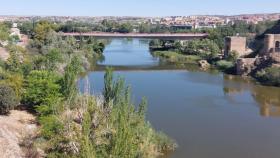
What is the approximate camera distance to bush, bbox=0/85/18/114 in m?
16.0

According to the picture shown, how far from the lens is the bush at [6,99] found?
1605cm

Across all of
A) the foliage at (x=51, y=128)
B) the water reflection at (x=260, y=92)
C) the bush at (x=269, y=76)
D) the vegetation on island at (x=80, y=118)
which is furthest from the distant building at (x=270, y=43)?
the foliage at (x=51, y=128)

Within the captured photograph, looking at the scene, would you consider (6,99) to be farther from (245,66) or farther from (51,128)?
(245,66)

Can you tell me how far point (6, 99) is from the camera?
16109 millimetres

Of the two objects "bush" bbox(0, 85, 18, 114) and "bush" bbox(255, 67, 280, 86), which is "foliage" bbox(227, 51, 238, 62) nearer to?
"bush" bbox(255, 67, 280, 86)

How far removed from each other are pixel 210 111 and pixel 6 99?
1072 centimetres

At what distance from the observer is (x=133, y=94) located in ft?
88.2

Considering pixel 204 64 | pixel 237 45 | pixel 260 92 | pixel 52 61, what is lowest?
pixel 260 92

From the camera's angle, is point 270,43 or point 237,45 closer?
point 270,43

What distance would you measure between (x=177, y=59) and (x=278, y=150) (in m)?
31.1

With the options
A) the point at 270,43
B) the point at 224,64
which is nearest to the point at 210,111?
the point at 224,64

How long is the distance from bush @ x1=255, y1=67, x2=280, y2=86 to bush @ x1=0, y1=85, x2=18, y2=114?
65.5 feet

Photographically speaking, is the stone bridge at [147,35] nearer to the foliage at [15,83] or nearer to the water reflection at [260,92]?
the water reflection at [260,92]

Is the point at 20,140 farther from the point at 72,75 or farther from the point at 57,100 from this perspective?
the point at 72,75
